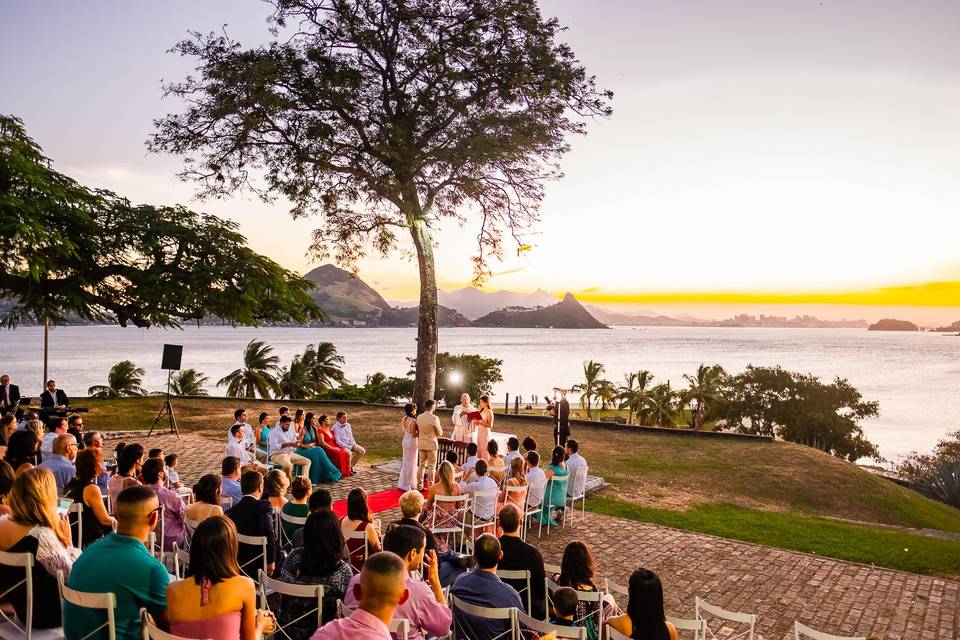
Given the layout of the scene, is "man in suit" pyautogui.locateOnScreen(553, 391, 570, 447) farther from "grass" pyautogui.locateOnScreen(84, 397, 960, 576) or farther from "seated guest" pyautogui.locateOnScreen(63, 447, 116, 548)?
"seated guest" pyautogui.locateOnScreen(63, 447, 116, 548)

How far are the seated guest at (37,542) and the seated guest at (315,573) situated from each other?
63.5 inches

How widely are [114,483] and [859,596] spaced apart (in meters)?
9.22

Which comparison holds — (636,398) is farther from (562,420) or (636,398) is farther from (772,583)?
(772,583)

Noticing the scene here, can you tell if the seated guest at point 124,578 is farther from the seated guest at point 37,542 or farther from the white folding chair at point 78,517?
the white folding chair at point 78,517

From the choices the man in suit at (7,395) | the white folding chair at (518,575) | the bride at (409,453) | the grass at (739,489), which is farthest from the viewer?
the man in suit at (7,395)

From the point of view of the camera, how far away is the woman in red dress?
1311 cm

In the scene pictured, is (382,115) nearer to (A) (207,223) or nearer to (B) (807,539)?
(A) (207,223)

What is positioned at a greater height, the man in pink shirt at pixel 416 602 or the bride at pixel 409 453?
the man in pink shirt at pixel 416 602

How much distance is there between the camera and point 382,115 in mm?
17578

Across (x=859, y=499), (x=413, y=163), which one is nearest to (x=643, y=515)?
(x=859, y=499)

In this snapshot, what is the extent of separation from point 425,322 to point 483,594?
13576 mm

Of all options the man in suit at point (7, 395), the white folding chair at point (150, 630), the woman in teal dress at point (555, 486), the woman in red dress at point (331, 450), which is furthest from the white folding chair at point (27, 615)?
the man in suit at point (7, 395)

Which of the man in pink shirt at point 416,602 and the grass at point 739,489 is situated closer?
the man in pink shirt at point 416,602

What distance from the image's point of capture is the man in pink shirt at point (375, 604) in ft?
10.3
